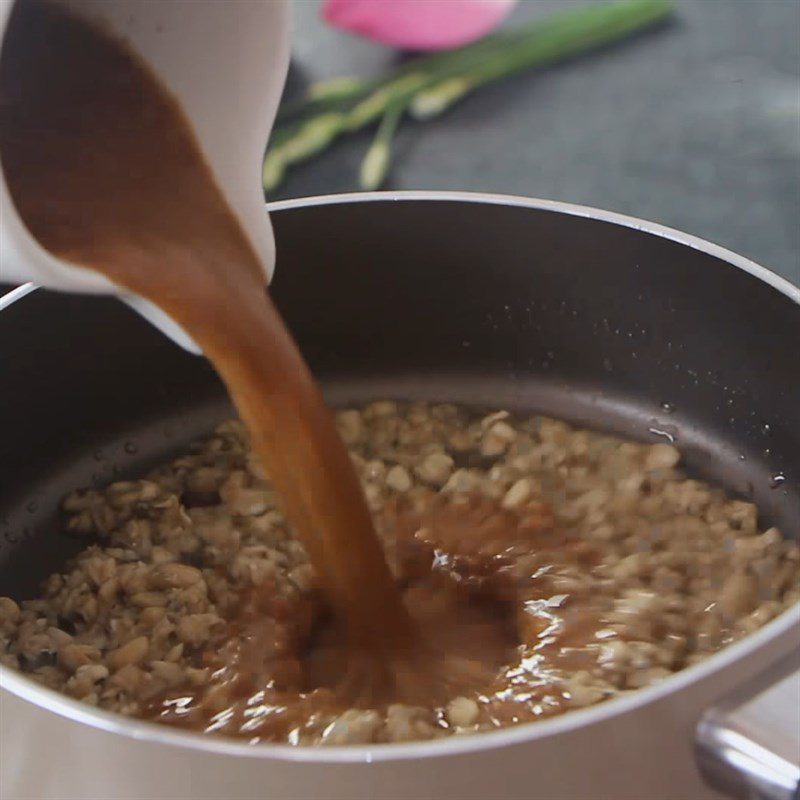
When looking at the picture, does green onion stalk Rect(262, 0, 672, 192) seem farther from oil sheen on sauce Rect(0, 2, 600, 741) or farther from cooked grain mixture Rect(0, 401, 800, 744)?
oil sheen on sauce Rect(0, 2, 600, 741)

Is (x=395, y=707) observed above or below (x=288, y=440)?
below

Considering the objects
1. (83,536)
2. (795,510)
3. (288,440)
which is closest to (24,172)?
(288,440)

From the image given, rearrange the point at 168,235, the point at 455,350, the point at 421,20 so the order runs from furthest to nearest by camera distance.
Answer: the point at 421,20 → the point at 455,350 → the point at 168,235

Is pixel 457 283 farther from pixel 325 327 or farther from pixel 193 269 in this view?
pixel 193 269

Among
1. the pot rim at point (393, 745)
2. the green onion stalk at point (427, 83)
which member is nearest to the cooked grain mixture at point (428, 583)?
the pot rim at point (393, 745)

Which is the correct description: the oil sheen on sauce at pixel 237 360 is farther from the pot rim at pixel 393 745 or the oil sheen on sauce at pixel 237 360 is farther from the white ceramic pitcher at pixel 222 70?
the pot rim at pixel 393 745

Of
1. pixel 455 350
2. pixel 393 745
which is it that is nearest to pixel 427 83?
pixel 455 350

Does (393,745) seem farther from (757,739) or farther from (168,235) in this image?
(168,235)
